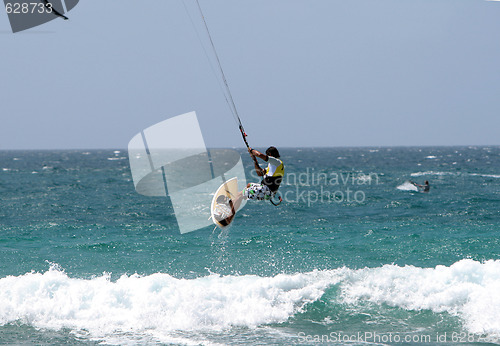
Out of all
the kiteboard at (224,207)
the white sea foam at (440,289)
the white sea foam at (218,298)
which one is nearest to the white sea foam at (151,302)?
the white sea foam at (218,298)

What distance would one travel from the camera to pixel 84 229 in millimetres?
21172

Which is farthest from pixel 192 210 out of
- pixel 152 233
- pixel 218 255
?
pixel 218 255

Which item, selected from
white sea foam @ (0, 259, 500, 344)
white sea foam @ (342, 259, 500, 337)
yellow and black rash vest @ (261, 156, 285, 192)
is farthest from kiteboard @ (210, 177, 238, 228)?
white sea foam @ (342, 259, 500, 337)

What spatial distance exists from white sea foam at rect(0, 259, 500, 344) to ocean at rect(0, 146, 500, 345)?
0.12ft

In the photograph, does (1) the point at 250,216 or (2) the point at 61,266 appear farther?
(1) the point at 250,216

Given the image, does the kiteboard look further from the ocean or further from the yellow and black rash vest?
the yellow and black rash vest

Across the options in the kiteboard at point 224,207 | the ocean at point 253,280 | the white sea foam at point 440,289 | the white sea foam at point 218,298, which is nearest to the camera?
the ocean at point 253,280

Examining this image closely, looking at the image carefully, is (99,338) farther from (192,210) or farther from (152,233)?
(192,210)

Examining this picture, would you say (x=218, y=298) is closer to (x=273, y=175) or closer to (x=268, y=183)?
(x=268, y=183)

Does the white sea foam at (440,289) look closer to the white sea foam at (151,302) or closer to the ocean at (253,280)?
the ocean at (253,280)

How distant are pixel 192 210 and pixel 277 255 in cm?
1135

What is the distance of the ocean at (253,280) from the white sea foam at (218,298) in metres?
0.04

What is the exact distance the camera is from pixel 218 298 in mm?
12344

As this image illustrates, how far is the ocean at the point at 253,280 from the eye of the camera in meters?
10.9
